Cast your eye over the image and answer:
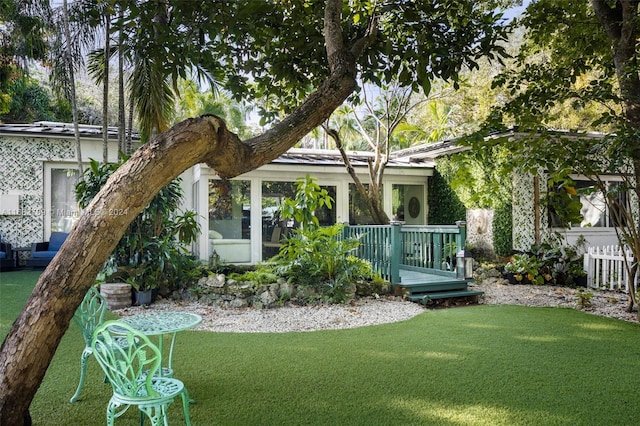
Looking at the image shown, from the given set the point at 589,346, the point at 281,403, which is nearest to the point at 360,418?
the point at 281,403

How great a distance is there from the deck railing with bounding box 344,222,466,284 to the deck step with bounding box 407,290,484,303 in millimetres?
409

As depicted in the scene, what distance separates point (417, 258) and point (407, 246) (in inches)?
12.4

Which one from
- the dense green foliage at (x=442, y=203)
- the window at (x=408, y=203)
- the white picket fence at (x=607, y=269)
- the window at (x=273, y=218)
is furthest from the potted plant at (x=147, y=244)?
the white picket fence at (x=607, y=269)

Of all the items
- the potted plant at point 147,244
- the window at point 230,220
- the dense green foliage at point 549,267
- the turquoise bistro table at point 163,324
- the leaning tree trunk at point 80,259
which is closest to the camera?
the leaning tree trunk at point 80,259

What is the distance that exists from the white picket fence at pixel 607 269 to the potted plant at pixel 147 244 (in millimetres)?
7831

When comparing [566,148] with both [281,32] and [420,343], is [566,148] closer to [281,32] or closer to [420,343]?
[420,343]

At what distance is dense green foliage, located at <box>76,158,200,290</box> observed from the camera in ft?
24.2

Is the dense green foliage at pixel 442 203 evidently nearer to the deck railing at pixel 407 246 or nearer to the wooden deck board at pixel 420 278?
the deck railing at pixel 407 246

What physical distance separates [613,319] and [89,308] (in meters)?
6.49

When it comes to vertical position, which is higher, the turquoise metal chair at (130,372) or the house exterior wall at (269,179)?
the house exterior wall at (269,179)

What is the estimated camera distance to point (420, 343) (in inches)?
201

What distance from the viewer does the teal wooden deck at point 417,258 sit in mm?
8023

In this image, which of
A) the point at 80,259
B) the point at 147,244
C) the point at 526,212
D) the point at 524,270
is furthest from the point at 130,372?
the point at 526,212

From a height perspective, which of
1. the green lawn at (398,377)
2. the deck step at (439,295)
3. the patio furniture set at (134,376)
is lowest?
the green lawn at (398,377)
